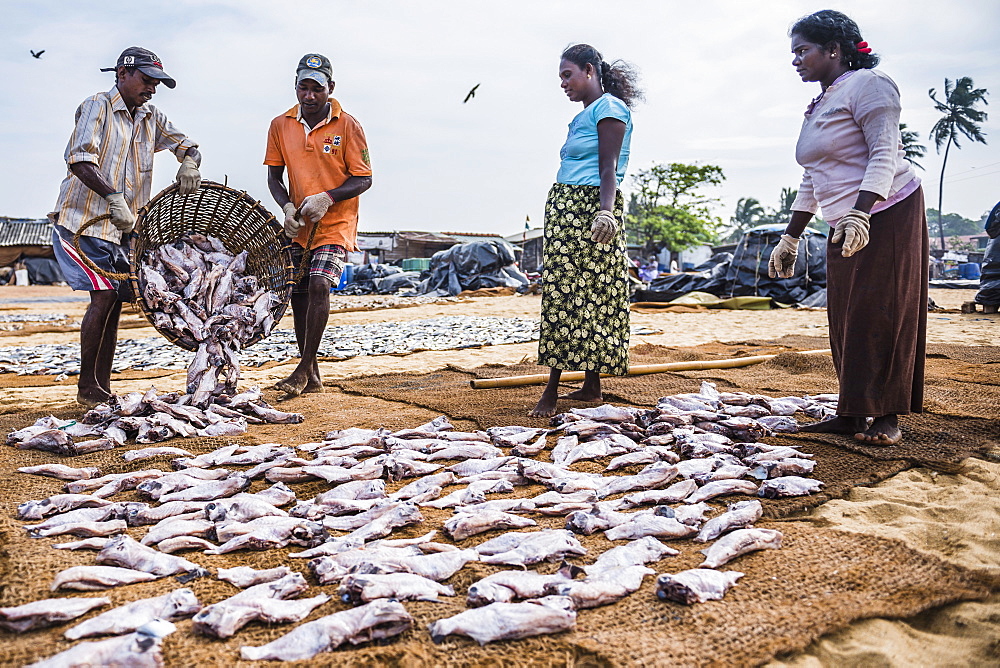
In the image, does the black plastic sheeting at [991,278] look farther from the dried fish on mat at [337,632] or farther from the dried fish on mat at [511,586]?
the dried fish on mat at [337,632]

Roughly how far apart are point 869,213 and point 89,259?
4.27 metres

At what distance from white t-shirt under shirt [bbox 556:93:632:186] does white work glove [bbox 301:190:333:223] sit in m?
1.56

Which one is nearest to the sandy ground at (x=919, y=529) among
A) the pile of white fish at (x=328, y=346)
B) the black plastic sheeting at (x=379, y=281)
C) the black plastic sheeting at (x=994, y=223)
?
the pile of white fish at (x=328, y=346)

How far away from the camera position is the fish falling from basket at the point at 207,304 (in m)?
3.99

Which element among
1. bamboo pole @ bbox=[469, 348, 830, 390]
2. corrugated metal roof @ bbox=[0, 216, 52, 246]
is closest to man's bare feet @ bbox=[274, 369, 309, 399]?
bamboo pole @ bbox=[469, 348, 830, 390]

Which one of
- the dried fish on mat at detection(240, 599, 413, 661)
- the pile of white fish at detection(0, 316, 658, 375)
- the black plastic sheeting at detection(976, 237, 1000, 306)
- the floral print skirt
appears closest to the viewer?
the dried fish on mat at detection(240, 599, 413, 661)

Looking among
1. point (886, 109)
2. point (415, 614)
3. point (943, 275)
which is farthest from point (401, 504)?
point (943, 275)

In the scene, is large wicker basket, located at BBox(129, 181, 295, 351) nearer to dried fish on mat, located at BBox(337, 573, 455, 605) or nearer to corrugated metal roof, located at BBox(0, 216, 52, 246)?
dried fish on mat, located at BBox(337, 573, 455, 605)

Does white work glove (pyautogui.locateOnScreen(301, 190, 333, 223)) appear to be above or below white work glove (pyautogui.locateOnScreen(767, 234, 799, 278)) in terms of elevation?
above

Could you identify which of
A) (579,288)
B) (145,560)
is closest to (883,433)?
(579,288)

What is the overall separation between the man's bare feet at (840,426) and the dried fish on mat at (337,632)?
2.63 metres

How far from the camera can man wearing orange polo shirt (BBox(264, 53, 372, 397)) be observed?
464cm

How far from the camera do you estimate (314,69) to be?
4.53m

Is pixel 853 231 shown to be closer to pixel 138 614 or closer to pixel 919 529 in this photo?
pixel 919 529
